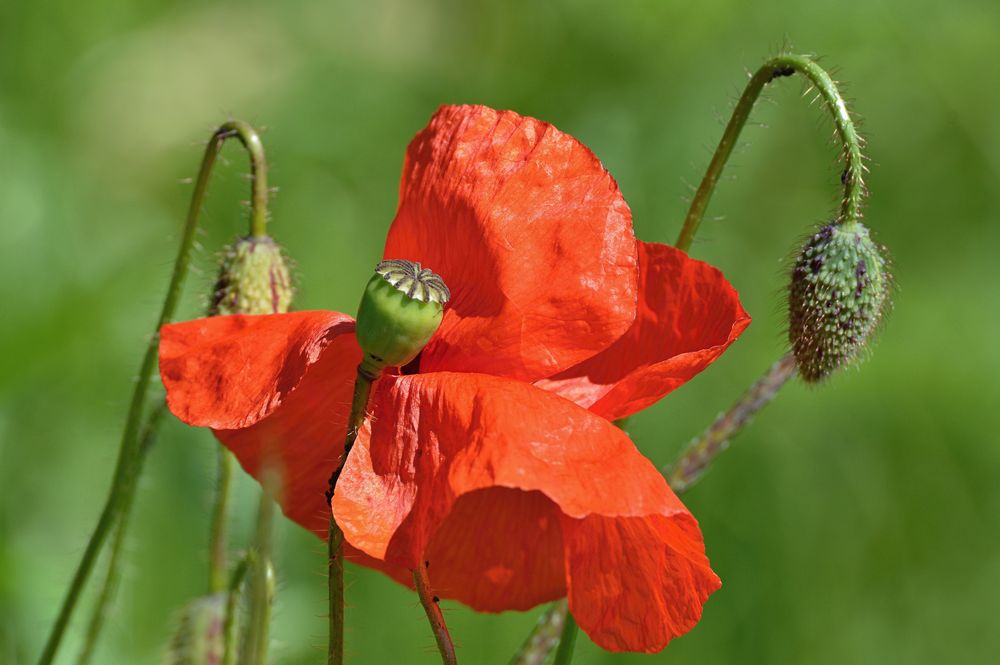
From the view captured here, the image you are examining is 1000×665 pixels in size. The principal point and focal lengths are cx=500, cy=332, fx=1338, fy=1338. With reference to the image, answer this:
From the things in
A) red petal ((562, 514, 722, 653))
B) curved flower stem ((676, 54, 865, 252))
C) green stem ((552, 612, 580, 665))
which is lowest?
green stem ((552, 612, 580, 665))

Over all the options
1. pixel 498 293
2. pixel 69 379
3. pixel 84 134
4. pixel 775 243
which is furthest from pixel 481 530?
pixel 84 134

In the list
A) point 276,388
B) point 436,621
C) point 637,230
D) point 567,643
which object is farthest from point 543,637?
point 637,230

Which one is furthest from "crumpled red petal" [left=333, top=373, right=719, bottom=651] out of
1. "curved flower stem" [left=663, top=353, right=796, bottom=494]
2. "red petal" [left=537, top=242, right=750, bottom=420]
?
"curved flower stem" [left=663, top=353, right=796, bottom=494]

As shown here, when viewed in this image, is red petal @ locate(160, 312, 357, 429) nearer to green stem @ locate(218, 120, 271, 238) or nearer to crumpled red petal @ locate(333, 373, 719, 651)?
crumpled red petal @ locate(333, 373, 719, 651)

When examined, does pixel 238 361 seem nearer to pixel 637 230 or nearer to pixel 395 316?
pixel 395 316

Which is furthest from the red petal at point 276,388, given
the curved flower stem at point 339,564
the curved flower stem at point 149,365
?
the curved flower stem at point 149,365
